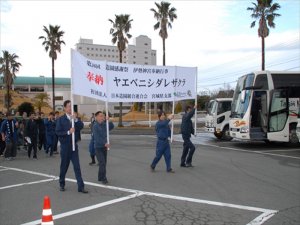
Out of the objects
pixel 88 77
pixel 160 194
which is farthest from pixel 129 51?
pixel 160 194

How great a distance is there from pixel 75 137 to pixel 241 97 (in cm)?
1068

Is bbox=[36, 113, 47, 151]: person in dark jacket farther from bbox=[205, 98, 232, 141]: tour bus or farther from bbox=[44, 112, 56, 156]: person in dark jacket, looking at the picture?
bbox=[205, 98, 232, 141]: tour bus

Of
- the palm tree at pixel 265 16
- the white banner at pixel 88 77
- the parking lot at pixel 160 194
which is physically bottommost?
the parking lot at pixel 160 194

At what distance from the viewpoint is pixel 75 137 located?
8312 millimetres

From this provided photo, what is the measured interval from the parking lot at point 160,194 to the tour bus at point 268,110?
174 inches

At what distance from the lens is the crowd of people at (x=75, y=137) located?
7.64 meters

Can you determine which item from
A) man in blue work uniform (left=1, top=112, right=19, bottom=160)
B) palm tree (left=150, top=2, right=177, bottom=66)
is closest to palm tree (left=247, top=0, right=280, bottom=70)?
palm tree (left=150, top=2, right=177, bottom=66)

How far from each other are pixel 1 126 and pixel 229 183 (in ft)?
28.6

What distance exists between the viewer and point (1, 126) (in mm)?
13086

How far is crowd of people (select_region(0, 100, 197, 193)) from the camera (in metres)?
7.64

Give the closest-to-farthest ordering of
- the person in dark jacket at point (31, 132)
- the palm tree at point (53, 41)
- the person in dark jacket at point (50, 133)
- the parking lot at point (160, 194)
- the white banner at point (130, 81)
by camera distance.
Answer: the parking lot at point (160, 194)
the white banner at point (130, 81)
the person in dark jacket at point (31, 132)
the person in dark jacket at point (50, 133)
the palm tree at point (53, 41)

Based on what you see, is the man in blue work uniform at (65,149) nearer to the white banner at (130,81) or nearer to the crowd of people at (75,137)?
the crowd of people at (75,137)

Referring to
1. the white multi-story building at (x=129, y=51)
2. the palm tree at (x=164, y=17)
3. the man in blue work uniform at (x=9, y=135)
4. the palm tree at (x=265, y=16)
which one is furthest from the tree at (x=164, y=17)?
the white multi-story building at (x=129, y=51)

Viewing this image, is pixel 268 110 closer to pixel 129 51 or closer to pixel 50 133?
pixel 50 133
